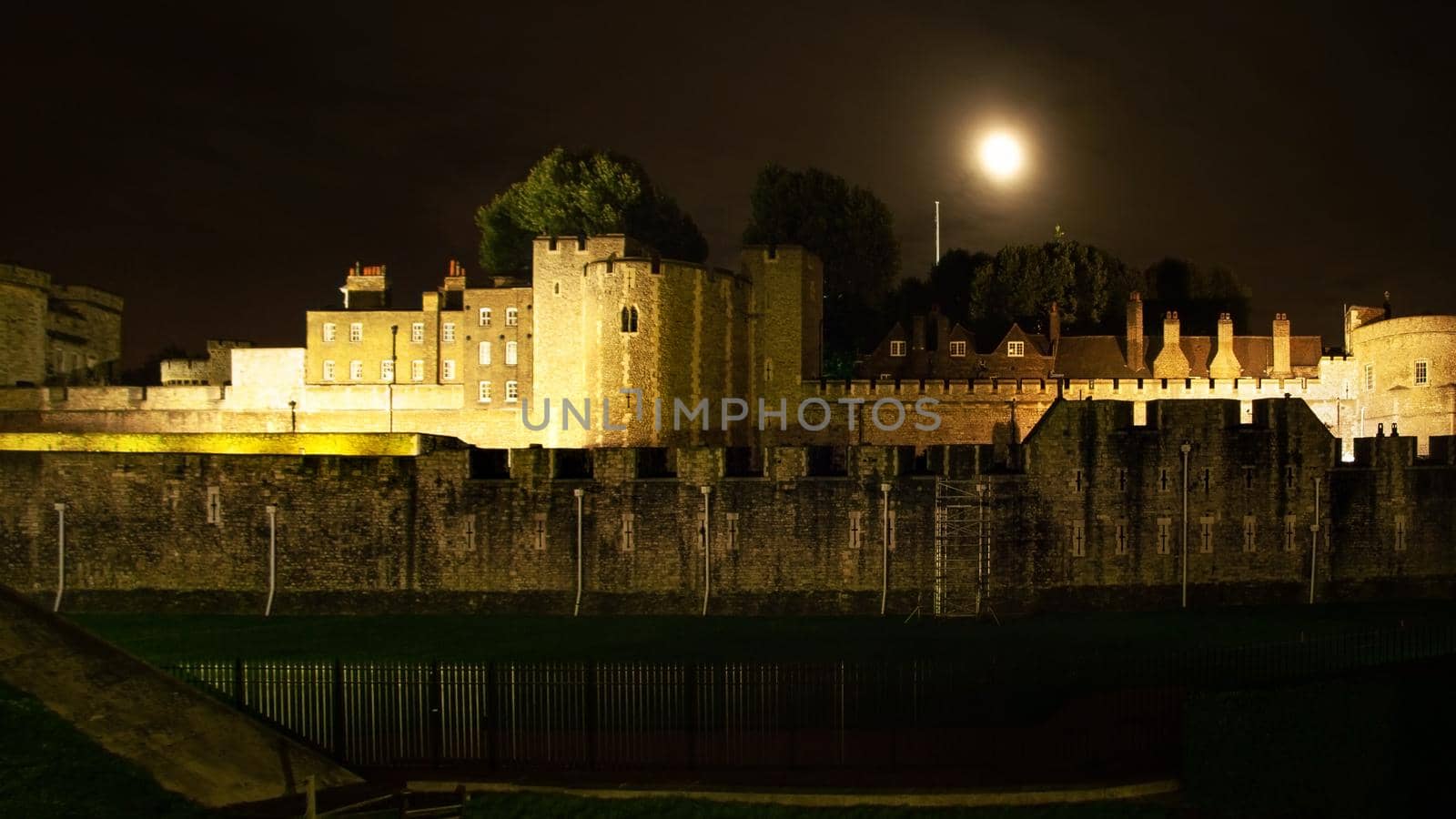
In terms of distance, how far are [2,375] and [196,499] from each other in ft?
105

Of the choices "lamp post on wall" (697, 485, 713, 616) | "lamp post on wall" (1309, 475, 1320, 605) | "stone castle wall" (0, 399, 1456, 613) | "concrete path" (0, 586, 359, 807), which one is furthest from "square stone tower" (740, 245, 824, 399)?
"concrete path" (0, 586, 359, 807)

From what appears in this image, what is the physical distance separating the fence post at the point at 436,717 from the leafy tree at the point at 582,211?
4886 centimetres

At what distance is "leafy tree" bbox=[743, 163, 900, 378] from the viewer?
69688 mm

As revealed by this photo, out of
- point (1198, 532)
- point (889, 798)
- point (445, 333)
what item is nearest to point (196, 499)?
point (889, 798)

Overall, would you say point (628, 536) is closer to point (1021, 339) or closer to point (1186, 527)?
point (1186, 527)

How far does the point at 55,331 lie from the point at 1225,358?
192 ft

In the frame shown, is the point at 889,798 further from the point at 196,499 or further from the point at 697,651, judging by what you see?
the point at 196,499

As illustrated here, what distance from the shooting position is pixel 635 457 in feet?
105

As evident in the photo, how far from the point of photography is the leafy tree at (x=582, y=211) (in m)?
67.8

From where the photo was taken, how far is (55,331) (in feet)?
210

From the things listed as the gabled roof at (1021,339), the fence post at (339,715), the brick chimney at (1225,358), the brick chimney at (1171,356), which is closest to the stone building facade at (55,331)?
the gabled roof at (1021,339)

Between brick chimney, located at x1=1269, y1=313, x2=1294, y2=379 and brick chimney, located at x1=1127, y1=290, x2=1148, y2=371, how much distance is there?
5866 millimetres

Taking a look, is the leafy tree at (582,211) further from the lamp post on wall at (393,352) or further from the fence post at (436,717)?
the fence post at (436,717)

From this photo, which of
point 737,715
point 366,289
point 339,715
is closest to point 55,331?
point 366,289
